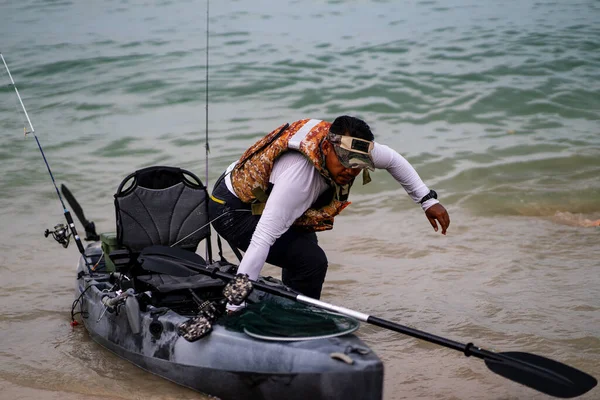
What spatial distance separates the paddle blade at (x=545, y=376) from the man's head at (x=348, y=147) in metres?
1.18

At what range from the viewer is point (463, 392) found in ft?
14.2

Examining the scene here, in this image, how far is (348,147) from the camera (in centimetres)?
409

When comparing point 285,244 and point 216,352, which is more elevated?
point 285,244

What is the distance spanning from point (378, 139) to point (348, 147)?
7.21 meters

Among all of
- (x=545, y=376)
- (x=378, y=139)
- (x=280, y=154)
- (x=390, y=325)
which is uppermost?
(x=280, y=154)

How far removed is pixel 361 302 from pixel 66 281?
8.19ft

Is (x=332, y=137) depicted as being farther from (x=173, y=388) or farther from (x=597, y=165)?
(x=597, y=165)

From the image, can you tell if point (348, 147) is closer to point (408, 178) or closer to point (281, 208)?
point (281, 208)

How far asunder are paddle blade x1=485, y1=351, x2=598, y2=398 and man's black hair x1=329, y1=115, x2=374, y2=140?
1293mm

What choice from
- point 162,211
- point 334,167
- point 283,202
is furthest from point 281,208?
point 162,211

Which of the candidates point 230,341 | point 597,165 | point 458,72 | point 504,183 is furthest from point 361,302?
point 458,72

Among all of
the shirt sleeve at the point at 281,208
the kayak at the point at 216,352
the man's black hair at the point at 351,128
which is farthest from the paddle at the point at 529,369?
the man's black hair at the point at 351,128

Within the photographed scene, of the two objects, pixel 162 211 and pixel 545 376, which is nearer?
pixel 545 376

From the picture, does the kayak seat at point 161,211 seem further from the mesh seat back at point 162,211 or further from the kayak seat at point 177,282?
the kayak seat at point 177,282
